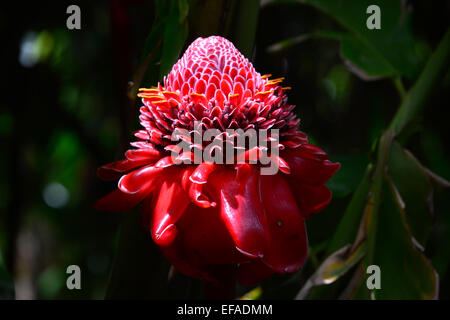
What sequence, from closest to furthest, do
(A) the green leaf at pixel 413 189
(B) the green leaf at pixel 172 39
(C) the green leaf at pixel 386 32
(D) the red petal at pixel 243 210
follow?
1. (D) the red petal at pixel 243 210
2. (B) the green leaf at pixel 172 39
3. (A) the green leaf at pixel 413 189
4. (C) the green leaf at pixel 386 32

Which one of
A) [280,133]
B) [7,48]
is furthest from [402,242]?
[7,48]

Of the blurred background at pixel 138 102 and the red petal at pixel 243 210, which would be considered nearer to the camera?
the red petal at pixel 243 210

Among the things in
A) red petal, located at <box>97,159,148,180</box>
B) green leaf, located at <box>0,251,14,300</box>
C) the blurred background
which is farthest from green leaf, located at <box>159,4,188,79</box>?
A: green leaf, located at <box>0,251,14,300</box>

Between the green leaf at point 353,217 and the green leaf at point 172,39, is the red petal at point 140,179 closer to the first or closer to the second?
the green leaf at point 172,39

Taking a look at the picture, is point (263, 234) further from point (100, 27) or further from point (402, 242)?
point (100, 27)

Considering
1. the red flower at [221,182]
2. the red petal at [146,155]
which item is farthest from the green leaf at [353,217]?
the red petal at [146,155]

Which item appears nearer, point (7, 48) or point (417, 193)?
point (417, 193)
